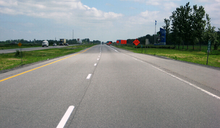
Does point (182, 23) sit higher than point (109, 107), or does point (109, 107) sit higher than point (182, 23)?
point (182, 23)

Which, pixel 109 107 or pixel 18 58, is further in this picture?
pixel 18 58

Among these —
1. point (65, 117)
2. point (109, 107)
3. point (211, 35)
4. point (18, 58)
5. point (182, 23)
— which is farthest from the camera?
point (182, 23)

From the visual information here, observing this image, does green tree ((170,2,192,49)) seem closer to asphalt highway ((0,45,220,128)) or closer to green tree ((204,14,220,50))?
green tree ((204,14,220,50))

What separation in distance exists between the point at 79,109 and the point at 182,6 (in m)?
74.7

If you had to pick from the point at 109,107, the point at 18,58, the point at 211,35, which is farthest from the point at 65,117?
the point at 211,35

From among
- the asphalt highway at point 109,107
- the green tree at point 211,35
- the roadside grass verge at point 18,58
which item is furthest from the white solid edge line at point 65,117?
the green tree at point 211,35

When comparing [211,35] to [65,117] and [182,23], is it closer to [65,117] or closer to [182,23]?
[182,23]

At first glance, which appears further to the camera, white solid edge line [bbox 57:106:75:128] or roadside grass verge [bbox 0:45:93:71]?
roadside grass verge [bbox 0:45:93:71]

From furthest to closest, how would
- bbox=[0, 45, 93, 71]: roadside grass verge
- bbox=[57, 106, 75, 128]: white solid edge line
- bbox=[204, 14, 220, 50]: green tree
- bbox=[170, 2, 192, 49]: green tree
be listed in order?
bbox=[170, 2, 192, 49]: green tree, bbox=[204, 14, 220, 50]: green tree, bbox=[0, 45, 93, 71]: roadside grass verge, bbox=[57, 106, 75, 128]: white solid edge line

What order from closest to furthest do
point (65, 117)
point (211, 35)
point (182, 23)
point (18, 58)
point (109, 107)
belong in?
point (65, 117) → point (109, 107) → point (18, 58) → point (211, 35) → point (182, 23)

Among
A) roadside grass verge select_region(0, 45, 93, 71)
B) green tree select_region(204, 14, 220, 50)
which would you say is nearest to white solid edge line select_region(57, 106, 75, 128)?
roadside grass verge select_region(0, 45, 93, 71)

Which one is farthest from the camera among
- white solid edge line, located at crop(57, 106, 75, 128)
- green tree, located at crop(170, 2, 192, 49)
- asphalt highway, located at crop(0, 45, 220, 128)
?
green tree, located at crop(170, 2, 192, 49)

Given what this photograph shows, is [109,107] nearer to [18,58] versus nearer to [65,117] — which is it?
[65,117]

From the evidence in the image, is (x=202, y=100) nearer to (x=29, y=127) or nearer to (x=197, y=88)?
(x=197, y=88)
